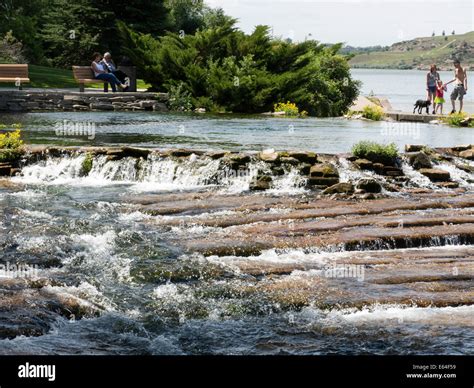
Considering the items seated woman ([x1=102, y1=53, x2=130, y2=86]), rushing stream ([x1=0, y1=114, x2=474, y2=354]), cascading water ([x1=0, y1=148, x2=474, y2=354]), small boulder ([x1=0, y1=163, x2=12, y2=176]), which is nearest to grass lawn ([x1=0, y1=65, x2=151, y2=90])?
seated woman ([x1=102, y1=53, x2=130, y2=86])

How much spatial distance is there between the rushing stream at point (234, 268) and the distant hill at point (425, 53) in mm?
93648

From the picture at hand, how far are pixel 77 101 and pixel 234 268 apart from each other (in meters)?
19.5

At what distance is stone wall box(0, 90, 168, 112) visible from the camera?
27094 mm

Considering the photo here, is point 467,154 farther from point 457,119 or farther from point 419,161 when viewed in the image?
point 457,119

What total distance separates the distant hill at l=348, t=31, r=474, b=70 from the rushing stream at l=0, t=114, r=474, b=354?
3687 inches

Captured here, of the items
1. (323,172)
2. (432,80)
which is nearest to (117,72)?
(432,80)

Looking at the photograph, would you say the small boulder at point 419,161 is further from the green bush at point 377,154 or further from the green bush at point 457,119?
the green bush at point 457,119

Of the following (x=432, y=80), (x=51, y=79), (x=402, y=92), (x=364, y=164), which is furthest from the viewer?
(x=402, y=92)

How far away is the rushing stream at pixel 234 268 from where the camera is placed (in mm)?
7699

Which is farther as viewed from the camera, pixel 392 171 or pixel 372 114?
pixel 372 114

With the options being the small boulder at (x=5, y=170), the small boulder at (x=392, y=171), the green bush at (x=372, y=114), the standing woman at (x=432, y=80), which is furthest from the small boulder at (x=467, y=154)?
the standing woman at (x=432, y=80)

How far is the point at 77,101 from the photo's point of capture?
28.0m

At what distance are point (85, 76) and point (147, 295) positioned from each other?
21.7m

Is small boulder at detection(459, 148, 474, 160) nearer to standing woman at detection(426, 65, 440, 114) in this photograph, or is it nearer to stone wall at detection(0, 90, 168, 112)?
standing woman at detection(426, 65, 440, 114)
